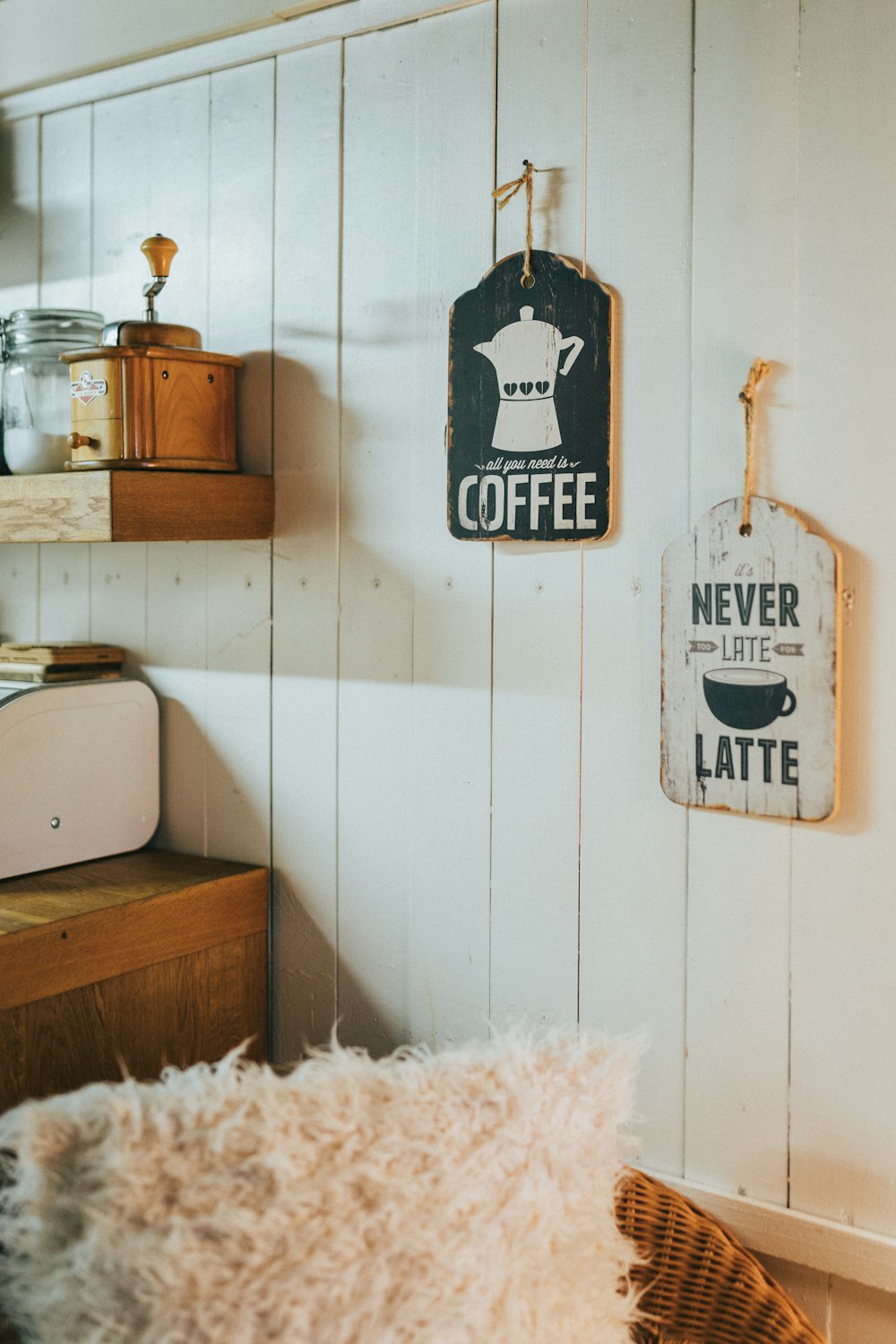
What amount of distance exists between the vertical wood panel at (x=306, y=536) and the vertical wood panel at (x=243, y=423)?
0.9 inches

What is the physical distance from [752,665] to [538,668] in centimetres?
29

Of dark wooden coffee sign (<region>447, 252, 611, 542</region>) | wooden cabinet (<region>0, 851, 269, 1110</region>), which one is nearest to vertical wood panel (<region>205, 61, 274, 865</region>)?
wooden cabinet (<region>0, 851, 269, 1110</region>)

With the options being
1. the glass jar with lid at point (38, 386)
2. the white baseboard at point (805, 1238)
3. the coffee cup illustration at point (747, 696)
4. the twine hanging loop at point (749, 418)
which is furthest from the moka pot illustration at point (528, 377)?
the white baseboard at point (805, 1238)

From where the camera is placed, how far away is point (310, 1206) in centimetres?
95

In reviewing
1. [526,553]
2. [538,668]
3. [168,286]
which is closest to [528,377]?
[526,553]

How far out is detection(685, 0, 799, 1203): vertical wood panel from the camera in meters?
1.37

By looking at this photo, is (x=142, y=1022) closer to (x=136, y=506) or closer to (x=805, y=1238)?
(x=136, y=506)

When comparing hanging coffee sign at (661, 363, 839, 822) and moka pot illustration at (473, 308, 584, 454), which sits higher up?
moka pot illustration at (473, 308, 584, 454)

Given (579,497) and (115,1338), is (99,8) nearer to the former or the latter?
(579,497)

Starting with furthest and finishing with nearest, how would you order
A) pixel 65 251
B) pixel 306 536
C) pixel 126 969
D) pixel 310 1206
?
pixel 65 251 → pixel 306 536 → pixel 126 969 → pixel 310 1206

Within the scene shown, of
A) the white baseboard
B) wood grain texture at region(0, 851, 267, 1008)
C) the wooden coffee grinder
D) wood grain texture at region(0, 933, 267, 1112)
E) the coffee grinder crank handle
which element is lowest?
the white baseboard

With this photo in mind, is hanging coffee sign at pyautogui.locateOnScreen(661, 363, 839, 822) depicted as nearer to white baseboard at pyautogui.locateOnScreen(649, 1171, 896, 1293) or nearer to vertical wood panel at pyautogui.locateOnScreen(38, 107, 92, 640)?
white baseboard at pyautogui.locateOnScreen(649, 1171, 896, 1293)

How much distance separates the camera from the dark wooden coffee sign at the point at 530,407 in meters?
1.50

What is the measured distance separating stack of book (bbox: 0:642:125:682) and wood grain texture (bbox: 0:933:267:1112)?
49cm
